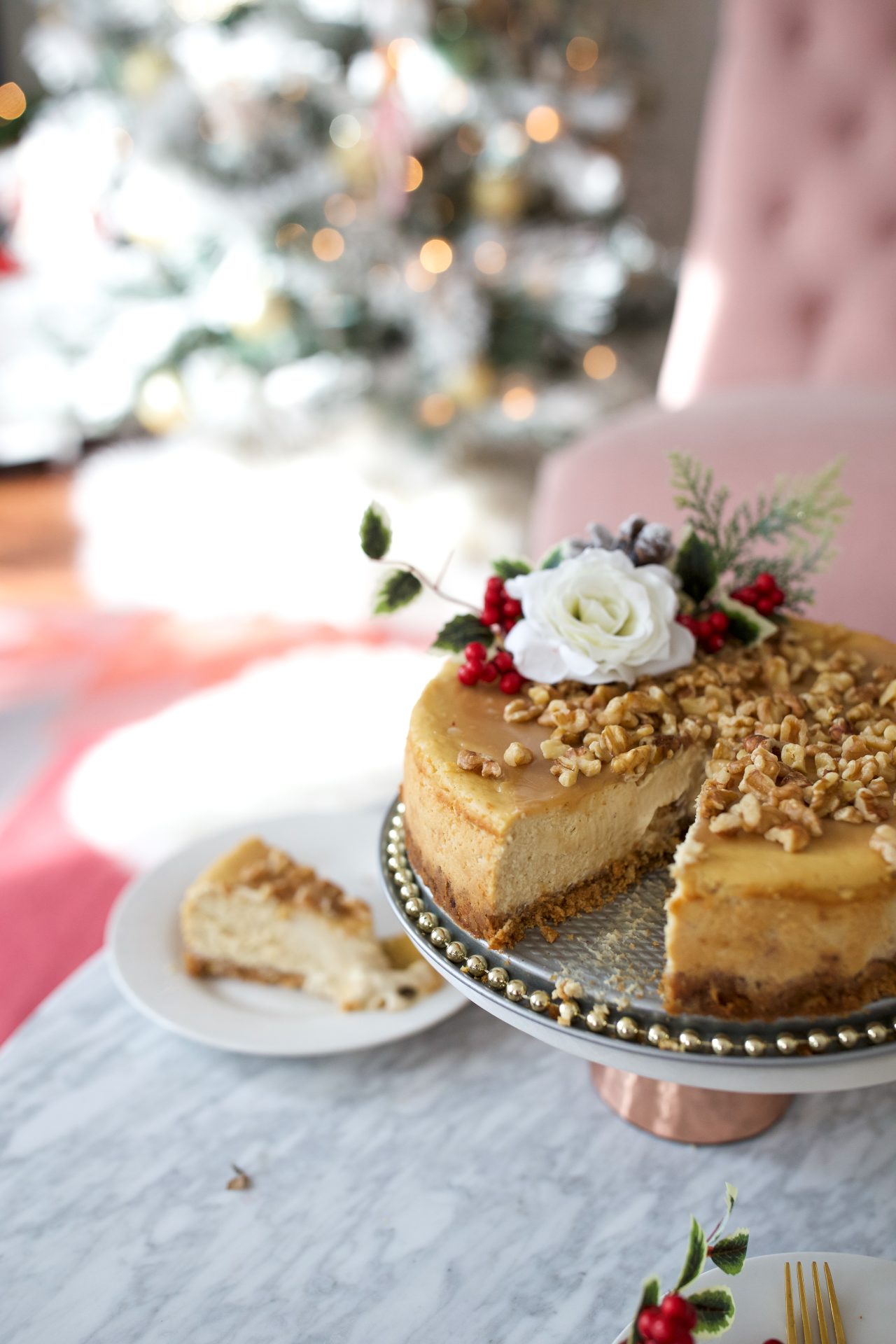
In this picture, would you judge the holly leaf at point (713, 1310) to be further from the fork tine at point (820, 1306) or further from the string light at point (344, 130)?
the string light at point (344, 130)

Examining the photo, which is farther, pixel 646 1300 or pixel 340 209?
pixel 340 209

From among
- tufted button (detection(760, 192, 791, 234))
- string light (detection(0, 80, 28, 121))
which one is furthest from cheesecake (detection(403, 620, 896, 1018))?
string light (detection(0, 80, 28, 121))

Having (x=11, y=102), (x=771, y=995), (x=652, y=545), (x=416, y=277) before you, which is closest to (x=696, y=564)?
(x=652, y=545)

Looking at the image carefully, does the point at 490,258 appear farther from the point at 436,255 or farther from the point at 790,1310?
the point at 790,1310

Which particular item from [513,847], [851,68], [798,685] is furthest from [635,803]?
[851,68]

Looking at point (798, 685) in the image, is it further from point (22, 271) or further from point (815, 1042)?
point (22, 271)

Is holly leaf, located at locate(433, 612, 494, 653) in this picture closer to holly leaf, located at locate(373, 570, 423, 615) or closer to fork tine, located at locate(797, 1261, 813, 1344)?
holly leaf, located at locate(373, 570, 423, 615)

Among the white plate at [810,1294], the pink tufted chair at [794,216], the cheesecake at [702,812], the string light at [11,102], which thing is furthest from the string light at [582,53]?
the white plate at [810,1294]
